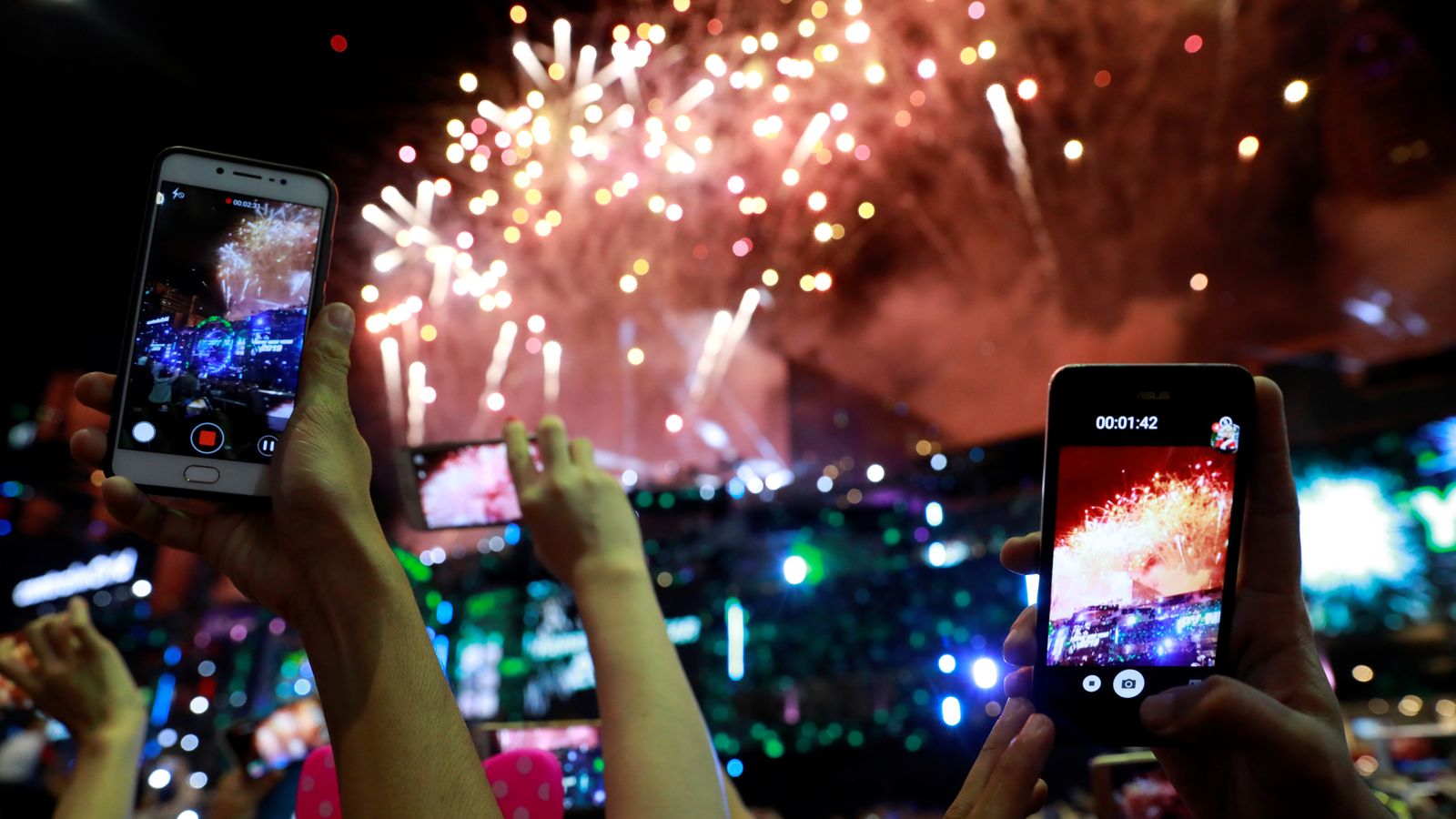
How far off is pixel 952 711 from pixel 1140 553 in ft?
7.03

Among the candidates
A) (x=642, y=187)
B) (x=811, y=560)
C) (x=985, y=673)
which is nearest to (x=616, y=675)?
(x=985, y=673)

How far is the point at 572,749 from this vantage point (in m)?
1.96

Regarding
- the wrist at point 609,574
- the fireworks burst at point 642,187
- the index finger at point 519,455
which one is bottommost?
the wrist at point 609,574

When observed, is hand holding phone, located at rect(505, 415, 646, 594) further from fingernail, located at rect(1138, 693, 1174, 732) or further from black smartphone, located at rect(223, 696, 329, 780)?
black smartphone, located at rect(223, 696, 329, 780)

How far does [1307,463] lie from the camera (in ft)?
27.7

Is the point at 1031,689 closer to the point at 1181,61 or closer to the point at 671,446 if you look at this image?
the point at 1181,61

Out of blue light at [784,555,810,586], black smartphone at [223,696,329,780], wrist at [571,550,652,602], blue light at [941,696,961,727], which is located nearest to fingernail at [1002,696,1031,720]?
wrist at [571,550,652,602]

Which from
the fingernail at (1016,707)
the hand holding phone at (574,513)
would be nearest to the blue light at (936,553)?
the hand holding phone at (574,513)

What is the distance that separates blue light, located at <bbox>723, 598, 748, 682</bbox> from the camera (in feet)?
27.8

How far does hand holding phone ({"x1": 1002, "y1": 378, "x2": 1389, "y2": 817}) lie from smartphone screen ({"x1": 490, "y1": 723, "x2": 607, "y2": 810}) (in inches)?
42.2

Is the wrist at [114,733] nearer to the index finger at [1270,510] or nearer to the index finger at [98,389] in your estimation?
the index finger at [98,389]

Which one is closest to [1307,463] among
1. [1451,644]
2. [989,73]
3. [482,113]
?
[1451,644]

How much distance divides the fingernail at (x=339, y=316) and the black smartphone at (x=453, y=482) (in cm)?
121

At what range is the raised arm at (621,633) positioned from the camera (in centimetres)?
120
